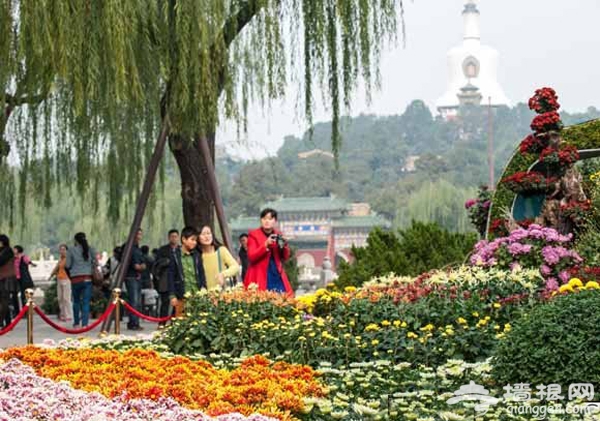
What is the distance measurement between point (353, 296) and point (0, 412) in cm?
431

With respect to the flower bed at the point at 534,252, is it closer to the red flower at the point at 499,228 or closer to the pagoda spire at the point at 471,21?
the red flower at the point at 499,228

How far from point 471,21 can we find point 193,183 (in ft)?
503

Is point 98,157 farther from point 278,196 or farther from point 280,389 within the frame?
point 278,196

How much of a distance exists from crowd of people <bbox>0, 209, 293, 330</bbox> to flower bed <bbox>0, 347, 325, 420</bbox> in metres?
2.66

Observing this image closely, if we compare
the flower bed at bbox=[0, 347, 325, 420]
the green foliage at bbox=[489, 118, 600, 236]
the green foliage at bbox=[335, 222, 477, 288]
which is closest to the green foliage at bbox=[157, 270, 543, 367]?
the flower bed at bbox=[0, 347, 325, 420]

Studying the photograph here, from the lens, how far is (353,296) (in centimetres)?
1016

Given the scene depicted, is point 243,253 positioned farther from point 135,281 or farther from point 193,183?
point 193,183

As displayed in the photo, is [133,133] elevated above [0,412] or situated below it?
above

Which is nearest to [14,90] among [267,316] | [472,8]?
[267,316]

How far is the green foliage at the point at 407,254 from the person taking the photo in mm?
15820

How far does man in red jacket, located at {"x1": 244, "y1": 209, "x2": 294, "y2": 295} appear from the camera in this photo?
11.2m

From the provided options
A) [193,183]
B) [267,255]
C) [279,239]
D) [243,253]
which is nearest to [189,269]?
[267,255]

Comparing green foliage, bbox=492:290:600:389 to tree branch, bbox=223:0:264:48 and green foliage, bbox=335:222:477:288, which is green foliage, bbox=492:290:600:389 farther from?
green foliage, bbox=335:222:477:288

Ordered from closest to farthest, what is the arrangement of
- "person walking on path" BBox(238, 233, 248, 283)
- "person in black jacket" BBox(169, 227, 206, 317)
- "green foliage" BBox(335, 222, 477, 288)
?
"person in black jacket" BBox(169, 227, 206, 317) < "green foliage" BBox(335, 222, 477, 288) < "person walking on path" BBox(238, 233, 248, 283)
